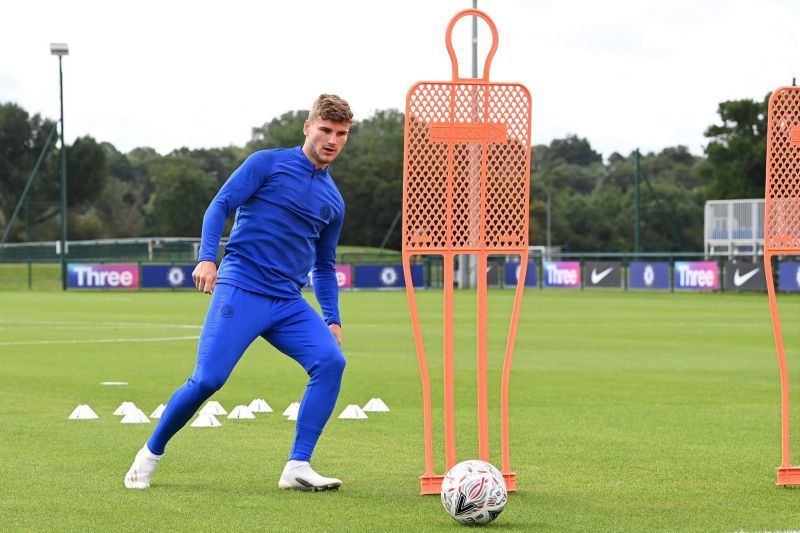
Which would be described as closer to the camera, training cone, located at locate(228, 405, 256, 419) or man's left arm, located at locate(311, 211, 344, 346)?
man's left arm, located at locate(311, 211, 344, 346)

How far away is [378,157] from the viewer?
10638 cm

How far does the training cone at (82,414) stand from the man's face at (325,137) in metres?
4.92

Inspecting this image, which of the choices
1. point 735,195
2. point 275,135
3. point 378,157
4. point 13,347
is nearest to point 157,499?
point 13,347

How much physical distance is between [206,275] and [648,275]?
46468 mm

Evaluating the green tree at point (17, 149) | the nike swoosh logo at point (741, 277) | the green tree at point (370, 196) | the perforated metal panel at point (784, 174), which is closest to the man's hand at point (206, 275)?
the perforated metal panel at point (784, 174)

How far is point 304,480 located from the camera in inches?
318

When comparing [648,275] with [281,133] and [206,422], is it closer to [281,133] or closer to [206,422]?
[206,422]

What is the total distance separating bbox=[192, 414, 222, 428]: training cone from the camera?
11.4m

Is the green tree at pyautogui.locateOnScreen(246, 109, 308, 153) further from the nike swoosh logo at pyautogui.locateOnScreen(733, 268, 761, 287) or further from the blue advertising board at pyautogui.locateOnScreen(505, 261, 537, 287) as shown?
the nike swoosh logo at pyautogui.locateOnScreen(733, 268, 761, 287)

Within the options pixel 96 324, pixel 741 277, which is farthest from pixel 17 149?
pixel 96 324

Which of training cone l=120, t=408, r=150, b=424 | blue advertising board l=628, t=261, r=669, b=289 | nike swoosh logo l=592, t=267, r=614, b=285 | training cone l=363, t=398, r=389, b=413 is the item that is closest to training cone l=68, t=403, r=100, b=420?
training cone l=120, t=408, r=150, b=424

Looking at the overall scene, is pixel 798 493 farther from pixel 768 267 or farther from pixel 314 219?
pixel 314 219

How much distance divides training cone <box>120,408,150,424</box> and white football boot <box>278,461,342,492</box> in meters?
3.79

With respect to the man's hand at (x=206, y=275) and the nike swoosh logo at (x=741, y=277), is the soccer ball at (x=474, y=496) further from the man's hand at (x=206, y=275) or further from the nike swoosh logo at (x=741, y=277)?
the nike swoosh logo at (x=741, y=277)
